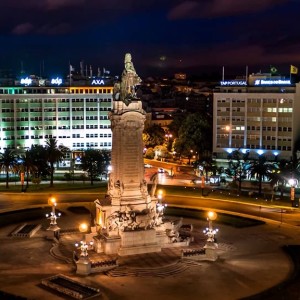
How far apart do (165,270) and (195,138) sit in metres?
95.6

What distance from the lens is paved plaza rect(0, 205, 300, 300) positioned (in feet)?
160

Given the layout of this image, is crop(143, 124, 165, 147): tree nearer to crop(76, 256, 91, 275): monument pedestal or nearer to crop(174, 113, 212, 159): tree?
crop(174, 113, 212, 159): tree

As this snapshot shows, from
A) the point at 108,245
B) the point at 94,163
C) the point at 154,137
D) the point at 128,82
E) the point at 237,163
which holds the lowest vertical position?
the point at 108,245

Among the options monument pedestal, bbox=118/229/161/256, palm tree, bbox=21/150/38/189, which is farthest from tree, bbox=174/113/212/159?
monument pedestal, bbox=118/229/161/256

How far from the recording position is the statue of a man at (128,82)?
64.1 meters

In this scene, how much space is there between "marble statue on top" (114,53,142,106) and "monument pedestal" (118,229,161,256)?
14772 millimetres

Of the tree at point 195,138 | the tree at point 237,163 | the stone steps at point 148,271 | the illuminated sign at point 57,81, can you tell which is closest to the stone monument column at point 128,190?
the stone steps at point 148,271

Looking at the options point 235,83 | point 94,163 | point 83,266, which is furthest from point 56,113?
point 83,266

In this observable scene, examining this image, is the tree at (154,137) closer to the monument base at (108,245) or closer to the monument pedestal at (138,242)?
the monument pedestal at (138,242)

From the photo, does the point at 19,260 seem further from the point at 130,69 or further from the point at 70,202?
the point at 70,202

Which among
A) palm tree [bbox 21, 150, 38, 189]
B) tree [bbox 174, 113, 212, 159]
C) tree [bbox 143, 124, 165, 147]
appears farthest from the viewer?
tree [bbox 143, 124, 165, 147]

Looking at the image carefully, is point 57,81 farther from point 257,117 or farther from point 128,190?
point 128,190

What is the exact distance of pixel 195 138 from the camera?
148500mm

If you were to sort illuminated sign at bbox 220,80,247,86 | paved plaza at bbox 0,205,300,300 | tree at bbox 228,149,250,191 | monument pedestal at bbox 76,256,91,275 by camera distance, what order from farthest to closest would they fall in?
1. illuminated sign at bbox 220,80,247,86
2. tree at bbox 228,149,250,191
3. monument pedestal at bbox 76,256,91,275
4. paved plaza at bbox 0,205,300,300
